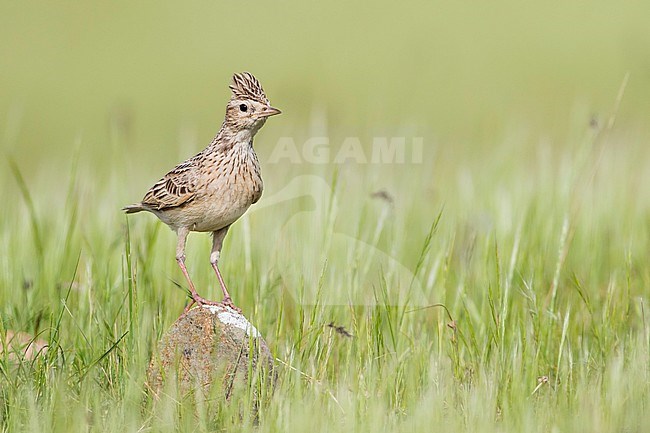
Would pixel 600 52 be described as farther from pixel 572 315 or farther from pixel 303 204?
pixel 572 315

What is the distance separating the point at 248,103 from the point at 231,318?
3.81 feet

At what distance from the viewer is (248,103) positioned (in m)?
5.34

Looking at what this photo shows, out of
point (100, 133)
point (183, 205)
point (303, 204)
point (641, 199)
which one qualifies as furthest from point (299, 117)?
point (183, 205)

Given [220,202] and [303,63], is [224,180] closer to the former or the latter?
[220,202]

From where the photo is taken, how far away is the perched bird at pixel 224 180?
17.5ft

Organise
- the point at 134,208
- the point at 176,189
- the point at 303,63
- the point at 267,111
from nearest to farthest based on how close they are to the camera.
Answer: the point at 267,111 < the point at 176,189 < the point at 134,208 < the point at 303,63

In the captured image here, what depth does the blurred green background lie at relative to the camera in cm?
1845

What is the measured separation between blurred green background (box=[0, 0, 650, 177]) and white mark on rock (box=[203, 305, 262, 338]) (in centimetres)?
977

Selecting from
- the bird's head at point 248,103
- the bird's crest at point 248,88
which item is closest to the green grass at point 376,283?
the bird's head at point 248,103

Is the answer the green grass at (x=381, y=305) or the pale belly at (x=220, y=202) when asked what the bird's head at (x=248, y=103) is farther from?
the green grass at (x=381, y=305)

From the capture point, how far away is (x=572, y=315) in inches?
269

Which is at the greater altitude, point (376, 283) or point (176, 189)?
point (176, 189)

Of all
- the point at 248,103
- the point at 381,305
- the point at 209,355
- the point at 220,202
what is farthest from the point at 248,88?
the point at 381,305

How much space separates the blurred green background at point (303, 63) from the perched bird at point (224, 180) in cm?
956
